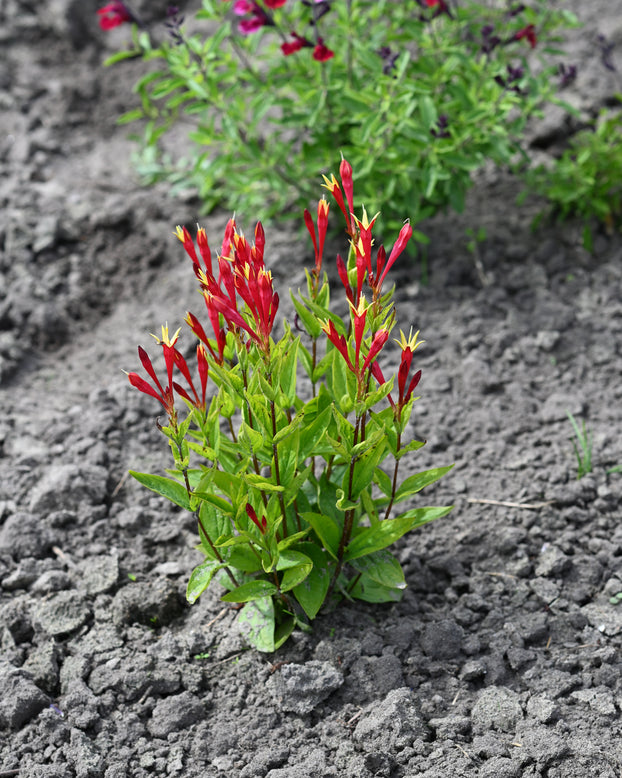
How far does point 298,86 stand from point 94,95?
9.39 feet

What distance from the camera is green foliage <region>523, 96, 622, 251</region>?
3902mm

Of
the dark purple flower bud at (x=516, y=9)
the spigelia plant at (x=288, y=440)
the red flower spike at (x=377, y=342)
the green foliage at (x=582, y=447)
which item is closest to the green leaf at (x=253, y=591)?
the spigelia plant at (x=288, y=440)

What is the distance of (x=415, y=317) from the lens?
151 inches

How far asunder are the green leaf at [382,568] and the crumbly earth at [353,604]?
9.0 inches

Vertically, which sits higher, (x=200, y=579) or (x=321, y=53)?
(x=321, y=53)

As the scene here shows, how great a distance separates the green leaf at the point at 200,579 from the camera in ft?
7.15

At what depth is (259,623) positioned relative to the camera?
246 cm

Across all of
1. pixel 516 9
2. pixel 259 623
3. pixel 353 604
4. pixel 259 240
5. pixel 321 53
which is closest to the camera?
pixel 259 240

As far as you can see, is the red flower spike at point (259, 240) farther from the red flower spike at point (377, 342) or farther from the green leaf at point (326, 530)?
the green leaf at point (326, 530)

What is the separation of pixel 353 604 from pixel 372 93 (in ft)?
7.17

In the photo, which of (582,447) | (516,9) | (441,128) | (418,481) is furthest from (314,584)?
(516,9)

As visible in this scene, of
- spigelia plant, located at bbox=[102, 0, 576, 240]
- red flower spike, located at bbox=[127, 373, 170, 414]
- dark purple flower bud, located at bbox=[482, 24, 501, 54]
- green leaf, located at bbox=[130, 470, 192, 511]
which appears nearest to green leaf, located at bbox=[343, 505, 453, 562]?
green leaf, located at bbox=[130, 470, 192, 511]

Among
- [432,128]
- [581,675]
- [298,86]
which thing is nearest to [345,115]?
[298,86]

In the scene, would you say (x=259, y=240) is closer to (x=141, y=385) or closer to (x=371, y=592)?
(x=141, y=385)
